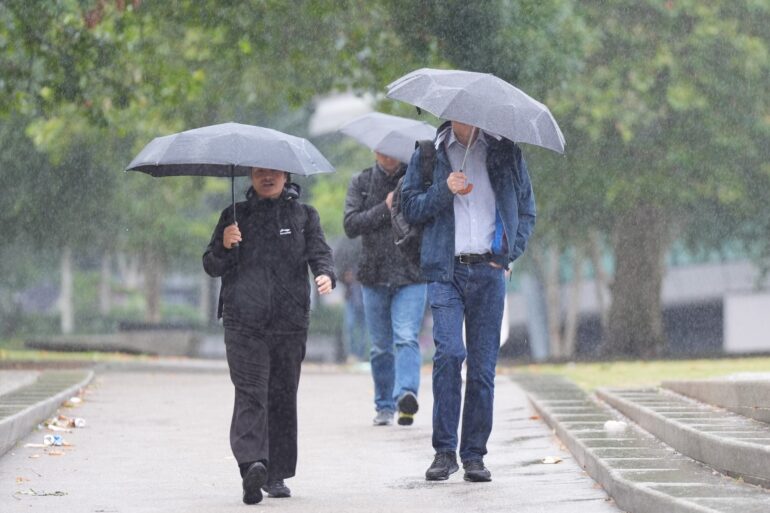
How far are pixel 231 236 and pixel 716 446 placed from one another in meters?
2.48

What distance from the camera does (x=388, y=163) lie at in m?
10.6

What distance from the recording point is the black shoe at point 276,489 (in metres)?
7.56

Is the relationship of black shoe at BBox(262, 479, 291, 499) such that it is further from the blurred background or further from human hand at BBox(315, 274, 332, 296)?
the blurred background

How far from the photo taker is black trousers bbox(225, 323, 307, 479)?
7.36 meters

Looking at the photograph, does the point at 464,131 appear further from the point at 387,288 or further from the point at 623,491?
the point at 387,288

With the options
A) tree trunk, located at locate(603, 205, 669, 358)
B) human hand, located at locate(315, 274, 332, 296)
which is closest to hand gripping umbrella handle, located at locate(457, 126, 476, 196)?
human hand, located at locate(315, 274, 332, 296)

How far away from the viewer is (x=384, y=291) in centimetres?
1077

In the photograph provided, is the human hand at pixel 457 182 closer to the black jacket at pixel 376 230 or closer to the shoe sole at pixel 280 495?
the shoe sole at pixel 280 495

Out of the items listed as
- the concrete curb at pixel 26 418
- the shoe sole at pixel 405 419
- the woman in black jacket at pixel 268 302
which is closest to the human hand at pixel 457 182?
the woman in black jacket at pixel 268 302

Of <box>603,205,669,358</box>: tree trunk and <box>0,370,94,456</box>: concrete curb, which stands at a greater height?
<box>603,205,669,358</box>: tree trunk

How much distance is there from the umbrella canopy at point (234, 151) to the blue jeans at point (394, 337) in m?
3.01

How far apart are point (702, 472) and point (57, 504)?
3.01 meters

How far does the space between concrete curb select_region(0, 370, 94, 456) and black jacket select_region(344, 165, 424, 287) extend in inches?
93.2

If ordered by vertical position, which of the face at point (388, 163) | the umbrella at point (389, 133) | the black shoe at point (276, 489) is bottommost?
the black shoe at point (276, 489)
